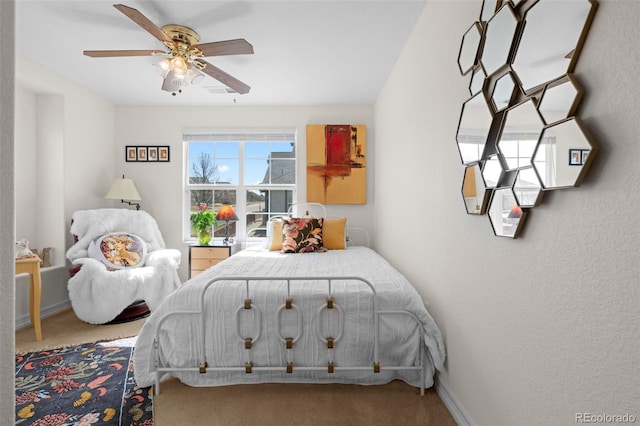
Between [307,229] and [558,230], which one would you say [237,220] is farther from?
[558,230]

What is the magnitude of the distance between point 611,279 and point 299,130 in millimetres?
3932

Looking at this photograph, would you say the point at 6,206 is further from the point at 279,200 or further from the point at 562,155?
the point at 279,200

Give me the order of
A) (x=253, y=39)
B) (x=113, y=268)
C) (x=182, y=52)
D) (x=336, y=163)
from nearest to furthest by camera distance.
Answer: (x=182, y=52) < (x=253, y=39) < (x=113, y=268) < (x=336, y=163)

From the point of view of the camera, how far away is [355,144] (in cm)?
437

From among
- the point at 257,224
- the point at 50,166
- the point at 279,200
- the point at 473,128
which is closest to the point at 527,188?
the point at 473,128

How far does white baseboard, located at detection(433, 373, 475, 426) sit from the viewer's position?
5.43 feet

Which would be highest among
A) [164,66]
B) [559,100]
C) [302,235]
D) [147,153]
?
[164,66]

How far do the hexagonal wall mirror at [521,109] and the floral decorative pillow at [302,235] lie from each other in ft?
7.06

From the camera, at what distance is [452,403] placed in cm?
180

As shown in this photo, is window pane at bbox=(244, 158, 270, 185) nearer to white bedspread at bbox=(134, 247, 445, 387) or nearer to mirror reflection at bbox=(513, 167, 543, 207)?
white bedspread at bbox=(134, 247, 445, 387)

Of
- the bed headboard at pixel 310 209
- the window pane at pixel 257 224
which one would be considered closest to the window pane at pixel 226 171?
the window pane at pixel 257 224

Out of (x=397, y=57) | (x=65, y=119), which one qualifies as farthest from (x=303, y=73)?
(x=65, y=119)

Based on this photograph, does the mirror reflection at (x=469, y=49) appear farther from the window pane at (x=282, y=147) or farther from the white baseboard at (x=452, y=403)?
the window pane at (x=282, y=147)

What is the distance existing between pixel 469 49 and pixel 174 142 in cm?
387
